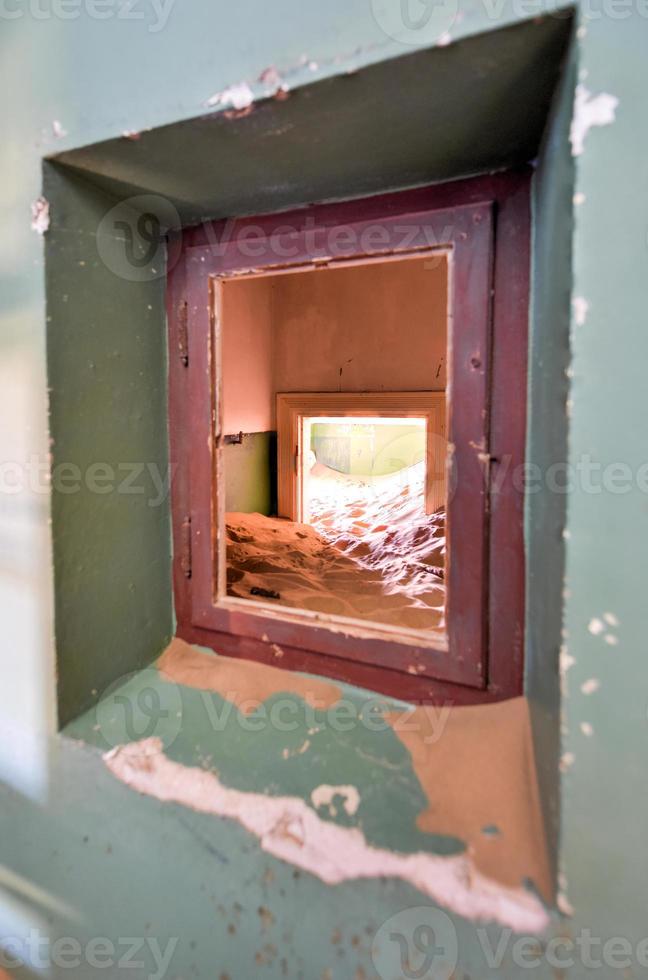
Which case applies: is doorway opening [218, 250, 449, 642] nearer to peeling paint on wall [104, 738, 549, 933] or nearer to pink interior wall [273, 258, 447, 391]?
pink interior wall [273, 258, 447, 391]

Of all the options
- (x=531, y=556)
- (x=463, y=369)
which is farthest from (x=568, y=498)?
(x=463, y=369)

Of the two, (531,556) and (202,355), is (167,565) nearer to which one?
(202,355)

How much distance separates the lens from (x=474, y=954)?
640 millimetres

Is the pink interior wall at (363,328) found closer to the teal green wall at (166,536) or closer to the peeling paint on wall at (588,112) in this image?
the teal green wall at (166,536)

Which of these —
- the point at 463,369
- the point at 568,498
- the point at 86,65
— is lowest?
the point at 568,498

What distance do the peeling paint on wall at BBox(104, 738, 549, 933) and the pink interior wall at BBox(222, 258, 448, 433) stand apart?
99.8 inches

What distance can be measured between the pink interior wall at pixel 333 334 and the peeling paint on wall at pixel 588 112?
2728mm

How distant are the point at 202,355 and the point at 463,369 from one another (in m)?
0.57

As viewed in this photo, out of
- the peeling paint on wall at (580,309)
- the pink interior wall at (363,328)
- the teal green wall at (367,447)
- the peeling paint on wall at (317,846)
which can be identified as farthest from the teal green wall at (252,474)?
the teal green wall at (367,447)

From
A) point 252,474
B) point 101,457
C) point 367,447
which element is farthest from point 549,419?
point 367,447

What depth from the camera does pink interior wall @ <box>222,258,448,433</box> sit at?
10.7 feet

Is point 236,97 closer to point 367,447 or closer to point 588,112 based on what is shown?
point 588,112

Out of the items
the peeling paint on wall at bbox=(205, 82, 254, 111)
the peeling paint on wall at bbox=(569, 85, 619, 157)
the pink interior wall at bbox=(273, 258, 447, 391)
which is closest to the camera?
the peeling paint on wall at bbox=(569, 85, 619, 157)

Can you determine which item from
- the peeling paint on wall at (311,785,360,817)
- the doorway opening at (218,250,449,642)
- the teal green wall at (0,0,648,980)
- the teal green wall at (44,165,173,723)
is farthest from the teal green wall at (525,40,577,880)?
the doorway opening at (218,250,449,642)
